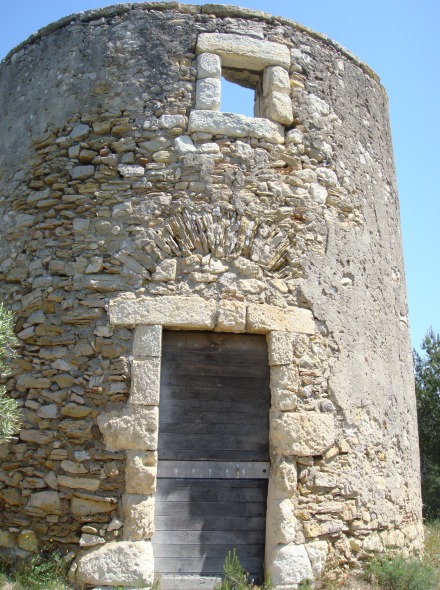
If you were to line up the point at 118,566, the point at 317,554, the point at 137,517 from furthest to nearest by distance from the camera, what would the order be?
1. the point at 317,554
2. the point at 137,517
3. the point at 118,566

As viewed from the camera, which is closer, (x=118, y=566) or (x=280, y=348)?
(x=118, y=566)

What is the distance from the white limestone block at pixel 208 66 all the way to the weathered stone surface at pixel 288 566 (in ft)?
13.2

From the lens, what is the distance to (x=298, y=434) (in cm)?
529

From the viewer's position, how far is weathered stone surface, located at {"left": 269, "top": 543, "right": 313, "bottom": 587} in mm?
4977

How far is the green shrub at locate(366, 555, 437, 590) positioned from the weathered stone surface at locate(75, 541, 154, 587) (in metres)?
1.84

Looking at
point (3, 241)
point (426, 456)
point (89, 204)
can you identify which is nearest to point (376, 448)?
point (89, 204)

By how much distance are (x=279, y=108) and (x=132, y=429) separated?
3.13m

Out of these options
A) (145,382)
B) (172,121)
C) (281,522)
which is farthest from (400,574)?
(172,121)

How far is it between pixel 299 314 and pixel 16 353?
7.90ft

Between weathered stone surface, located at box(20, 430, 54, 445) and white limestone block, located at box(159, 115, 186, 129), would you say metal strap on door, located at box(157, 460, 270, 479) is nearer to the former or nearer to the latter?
weathered stone surface, located at box(20, 430, 54, 445)

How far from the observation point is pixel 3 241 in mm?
6055

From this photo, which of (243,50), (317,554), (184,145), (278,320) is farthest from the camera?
(243,50)

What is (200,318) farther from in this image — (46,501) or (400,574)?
(400,574)

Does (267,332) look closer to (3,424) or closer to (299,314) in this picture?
(299,314)
